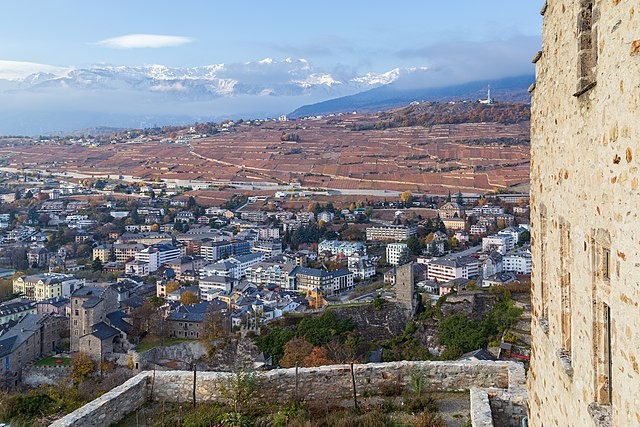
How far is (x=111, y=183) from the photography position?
263 ft

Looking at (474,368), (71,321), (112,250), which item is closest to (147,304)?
(71,321)

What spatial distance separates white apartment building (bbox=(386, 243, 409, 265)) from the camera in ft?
140

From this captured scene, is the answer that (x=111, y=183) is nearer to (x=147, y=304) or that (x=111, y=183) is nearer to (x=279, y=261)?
(x=279, y=261)

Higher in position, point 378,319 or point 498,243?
point 498,243

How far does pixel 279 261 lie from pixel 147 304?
1404 cm

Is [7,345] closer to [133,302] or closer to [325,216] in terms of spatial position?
[133,302]

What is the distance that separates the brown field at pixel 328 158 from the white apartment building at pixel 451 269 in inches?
1124

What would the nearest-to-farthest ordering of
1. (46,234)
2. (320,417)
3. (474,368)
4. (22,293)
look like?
(320,417)
(474,368)
(22,293)
(46,234)

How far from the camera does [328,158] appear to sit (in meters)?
80.4

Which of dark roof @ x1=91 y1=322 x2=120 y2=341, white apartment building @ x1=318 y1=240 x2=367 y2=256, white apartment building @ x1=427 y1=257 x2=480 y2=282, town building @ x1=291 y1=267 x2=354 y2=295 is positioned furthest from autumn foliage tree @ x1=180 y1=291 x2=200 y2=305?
white apartment building @ x1=427 y1=257 x2=480 y2=282

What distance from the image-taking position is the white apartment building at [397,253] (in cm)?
4281

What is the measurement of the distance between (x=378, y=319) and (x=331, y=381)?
2421 centimetres

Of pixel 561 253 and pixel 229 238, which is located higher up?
pixel 561 253

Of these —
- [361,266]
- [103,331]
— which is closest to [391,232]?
[361,266]
